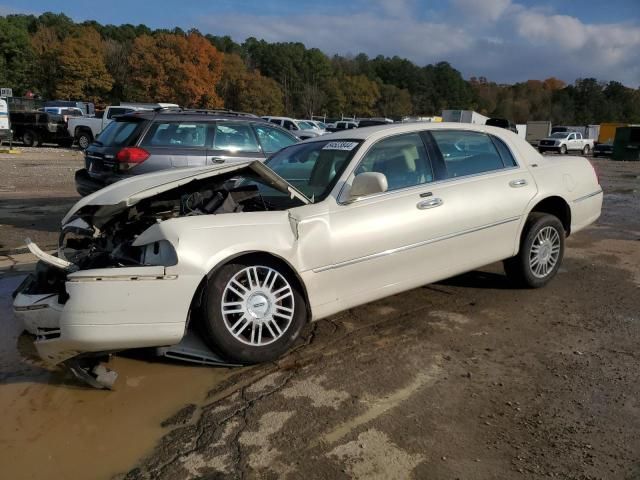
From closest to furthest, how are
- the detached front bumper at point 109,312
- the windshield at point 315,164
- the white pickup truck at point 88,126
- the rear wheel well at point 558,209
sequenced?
the detached front bumper at point 109,312 < the windshield at point 315,164 < the rear wheel well at point 558,209 < the white pickup truck at point 88,126

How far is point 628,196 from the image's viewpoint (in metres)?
14.0

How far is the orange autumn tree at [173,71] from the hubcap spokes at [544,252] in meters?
72.9

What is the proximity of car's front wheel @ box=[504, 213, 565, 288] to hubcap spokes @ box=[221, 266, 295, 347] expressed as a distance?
253 cm

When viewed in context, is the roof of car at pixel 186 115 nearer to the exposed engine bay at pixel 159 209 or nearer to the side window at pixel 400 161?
the exposed engine bay at pixel 159 209

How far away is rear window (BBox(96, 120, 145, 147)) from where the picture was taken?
7.61m

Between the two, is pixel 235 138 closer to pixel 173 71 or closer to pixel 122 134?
pixel 122 134

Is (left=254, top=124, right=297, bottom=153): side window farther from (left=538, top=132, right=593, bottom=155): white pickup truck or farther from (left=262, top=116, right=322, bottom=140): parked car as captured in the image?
(left=538, top=132, right=593, bottom=155): white pickup truck

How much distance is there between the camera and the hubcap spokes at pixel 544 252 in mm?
5172

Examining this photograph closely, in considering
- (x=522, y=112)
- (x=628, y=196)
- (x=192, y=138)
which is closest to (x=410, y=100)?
(x=522, y=112)

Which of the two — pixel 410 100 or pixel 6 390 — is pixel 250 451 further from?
pixel 410 100

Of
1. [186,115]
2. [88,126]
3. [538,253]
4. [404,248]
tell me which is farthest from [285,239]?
[88,126]

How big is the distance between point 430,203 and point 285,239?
1328mm

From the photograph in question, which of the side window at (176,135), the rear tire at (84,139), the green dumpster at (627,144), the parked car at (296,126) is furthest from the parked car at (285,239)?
the green dumpster at (627,144)

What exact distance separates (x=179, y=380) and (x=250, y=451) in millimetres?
944
